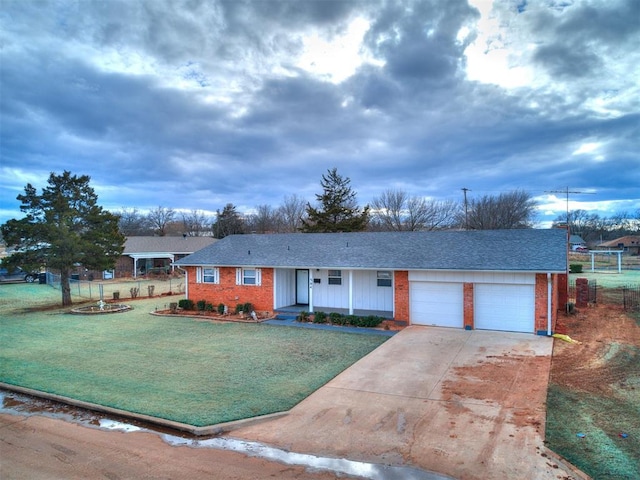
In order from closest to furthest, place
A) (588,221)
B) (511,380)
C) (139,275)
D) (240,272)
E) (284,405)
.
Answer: (284,405), (511,380), (240,272), (139,275), (588,221)

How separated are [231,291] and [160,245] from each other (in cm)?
2815

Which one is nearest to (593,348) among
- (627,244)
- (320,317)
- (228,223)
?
(320,317)

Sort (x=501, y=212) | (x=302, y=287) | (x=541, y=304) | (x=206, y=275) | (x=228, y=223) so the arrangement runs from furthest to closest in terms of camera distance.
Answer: (x=228, y=223) < (x=501, y=212) < (x=206, y=275) < (x=302, y=287) < (x=541, y=304)

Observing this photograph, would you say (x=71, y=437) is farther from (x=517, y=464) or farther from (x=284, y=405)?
(x=517, y=464)

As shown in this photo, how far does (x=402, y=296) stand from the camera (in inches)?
682

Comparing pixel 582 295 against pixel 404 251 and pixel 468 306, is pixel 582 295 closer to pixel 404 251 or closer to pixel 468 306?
pixel 468 306

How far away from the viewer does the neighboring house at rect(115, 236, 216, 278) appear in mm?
42438

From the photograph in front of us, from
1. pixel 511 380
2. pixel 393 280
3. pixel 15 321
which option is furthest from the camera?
pixel 15 321

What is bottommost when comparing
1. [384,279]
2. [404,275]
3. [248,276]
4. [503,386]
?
[503,386]

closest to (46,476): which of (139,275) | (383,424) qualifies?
(383,424)

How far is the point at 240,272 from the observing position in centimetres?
2112

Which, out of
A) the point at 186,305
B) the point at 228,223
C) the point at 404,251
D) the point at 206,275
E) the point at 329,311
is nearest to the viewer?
the point at 404,251

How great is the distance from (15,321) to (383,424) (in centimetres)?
1936

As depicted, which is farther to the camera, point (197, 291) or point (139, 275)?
point (139, 275)
